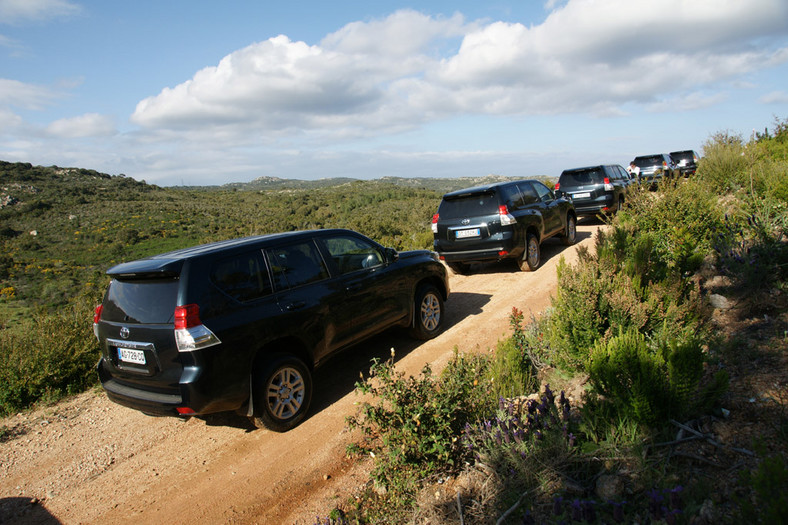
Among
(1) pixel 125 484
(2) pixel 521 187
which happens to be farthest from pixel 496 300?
(1) pixel 125 484

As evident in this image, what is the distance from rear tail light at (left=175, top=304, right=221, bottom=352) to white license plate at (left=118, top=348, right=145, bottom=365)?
49 centimetres

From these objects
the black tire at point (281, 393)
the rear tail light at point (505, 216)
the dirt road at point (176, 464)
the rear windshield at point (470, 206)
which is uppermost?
the rear windshield at point (470, 206)

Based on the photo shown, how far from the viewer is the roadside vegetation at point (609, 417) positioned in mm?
2219

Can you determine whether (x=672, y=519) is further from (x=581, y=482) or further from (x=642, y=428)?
(x=642, y=428)

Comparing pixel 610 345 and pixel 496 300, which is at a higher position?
pixel 610 345

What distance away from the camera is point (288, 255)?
4.65 m

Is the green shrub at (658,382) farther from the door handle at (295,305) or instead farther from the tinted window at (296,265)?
the tinted window at (296,265)

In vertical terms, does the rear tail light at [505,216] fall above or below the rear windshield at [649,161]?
below

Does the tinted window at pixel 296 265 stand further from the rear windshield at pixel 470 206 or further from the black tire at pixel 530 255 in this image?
the black tire at pixel 530 255

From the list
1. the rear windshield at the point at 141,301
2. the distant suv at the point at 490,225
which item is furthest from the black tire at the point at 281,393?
the distant suv at the point at 490,225

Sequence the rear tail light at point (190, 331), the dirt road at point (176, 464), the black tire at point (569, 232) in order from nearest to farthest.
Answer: the dirt road at point (176, 464), the rear tail light at point (190, 331), the black tire at point (569, 232)

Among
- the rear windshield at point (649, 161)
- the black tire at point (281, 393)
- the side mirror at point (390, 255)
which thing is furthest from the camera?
the rear windshield at point (649, 161)

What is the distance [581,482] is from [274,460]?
8.10 feet

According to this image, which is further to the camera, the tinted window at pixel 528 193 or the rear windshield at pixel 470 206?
the tinted window at pixel 528 193
